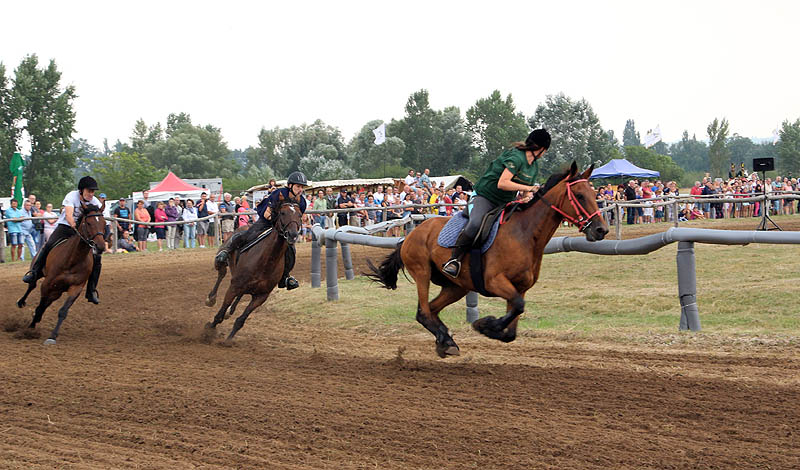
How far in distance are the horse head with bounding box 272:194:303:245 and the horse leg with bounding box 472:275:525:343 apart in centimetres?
359

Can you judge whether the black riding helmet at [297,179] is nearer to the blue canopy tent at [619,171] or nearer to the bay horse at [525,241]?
the bay horse at [525,241]

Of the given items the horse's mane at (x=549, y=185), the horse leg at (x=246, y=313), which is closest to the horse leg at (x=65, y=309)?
the horse leg at (x=246, y=313)

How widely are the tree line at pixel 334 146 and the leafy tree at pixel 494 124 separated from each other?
12 centimetres

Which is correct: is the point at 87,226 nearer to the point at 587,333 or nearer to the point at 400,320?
the point at 400,320

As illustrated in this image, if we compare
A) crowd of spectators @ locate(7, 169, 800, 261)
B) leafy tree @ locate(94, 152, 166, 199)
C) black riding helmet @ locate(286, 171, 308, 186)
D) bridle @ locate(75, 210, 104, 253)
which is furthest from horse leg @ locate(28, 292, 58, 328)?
leafy tree @ locate(94, 152, 166, 199)

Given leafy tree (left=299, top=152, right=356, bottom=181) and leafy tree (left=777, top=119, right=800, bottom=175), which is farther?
leafy tree (left=299, top=152, right=356, bottom=181)

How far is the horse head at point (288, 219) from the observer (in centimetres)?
1089

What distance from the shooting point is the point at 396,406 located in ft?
21.5

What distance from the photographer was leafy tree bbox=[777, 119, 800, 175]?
69438mm

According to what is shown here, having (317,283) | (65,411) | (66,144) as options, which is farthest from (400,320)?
(66,144)

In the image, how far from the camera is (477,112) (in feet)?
307

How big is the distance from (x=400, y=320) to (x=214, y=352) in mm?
2840

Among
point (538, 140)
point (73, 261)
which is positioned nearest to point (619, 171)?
point (73, 261)

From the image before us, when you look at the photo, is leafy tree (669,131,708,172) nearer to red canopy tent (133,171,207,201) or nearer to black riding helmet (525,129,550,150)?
red canopy tent (133,171,207,201)
